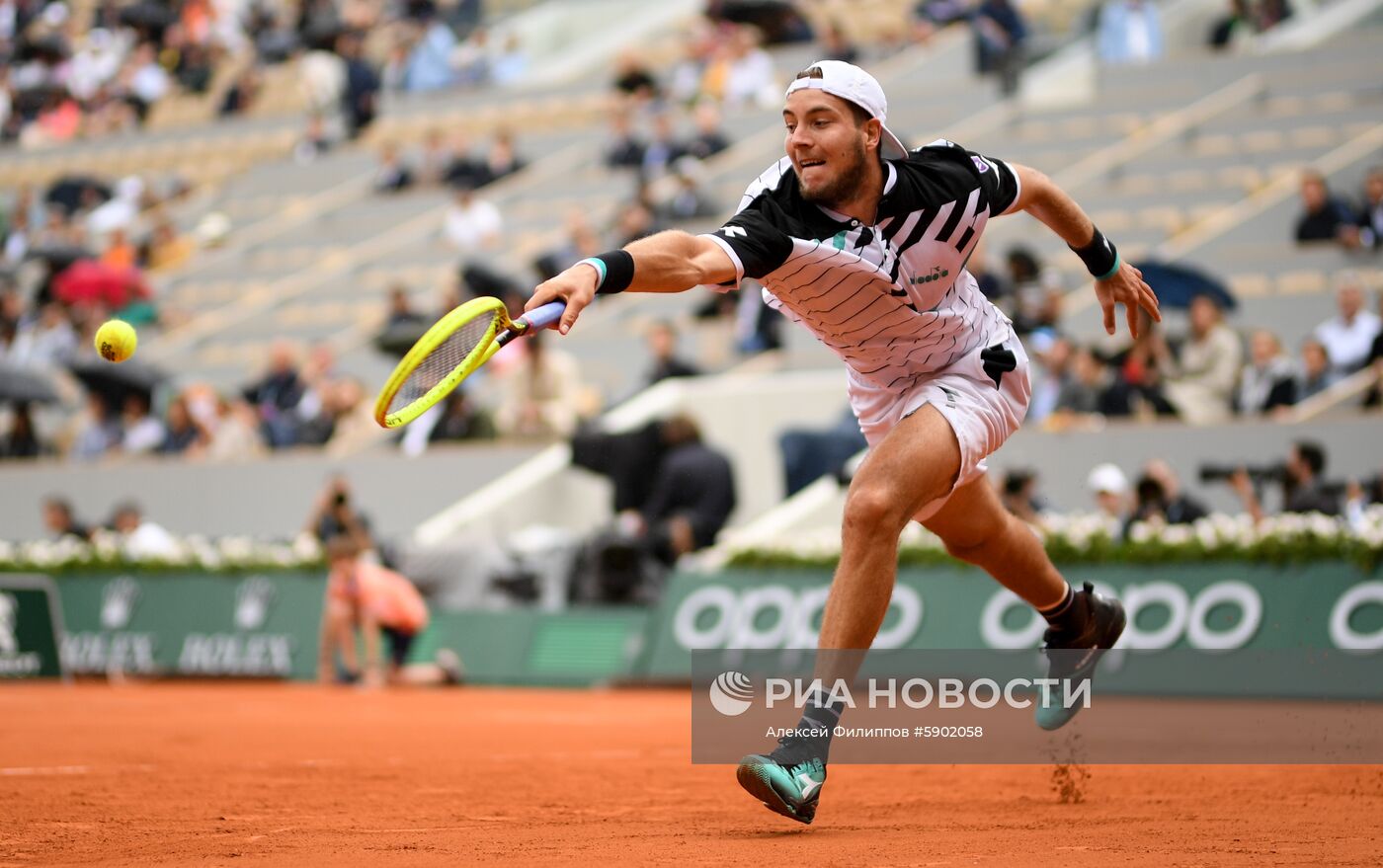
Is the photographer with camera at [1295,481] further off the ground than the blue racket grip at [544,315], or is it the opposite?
the blue racket grip at [544,315]

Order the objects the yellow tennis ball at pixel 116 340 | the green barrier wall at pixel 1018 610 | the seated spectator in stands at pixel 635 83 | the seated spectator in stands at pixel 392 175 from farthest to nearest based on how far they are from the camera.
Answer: the seated spectator in stands at pixel 392 175
the seated spectator in stands at pixel 635 83
the green barrier wall at pixel 1018 610
the yellow tennis ball at pixel 116 340

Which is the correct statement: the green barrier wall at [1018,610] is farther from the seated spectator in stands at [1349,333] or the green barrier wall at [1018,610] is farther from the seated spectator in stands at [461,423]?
the seated spectator in stands at [461,423]

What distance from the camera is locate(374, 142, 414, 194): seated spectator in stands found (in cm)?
2792

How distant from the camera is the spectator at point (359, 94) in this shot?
3034cm

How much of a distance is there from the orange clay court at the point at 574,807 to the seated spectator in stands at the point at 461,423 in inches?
319

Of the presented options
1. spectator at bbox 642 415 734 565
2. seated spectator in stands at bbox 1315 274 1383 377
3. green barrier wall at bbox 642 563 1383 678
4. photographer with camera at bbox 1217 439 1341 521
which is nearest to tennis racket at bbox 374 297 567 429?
green barrier wall at bbox 642 563 1383 678

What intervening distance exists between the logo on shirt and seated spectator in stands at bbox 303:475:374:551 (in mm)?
10426

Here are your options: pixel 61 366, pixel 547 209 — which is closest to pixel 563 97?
pixel 547 209

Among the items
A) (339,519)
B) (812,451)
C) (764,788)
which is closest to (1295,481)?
(812,451)

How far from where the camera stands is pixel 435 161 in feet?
90.4

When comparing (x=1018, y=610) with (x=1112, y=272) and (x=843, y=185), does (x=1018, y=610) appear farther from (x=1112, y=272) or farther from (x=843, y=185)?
(x=843, y=185)

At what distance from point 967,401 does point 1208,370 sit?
9.75 m

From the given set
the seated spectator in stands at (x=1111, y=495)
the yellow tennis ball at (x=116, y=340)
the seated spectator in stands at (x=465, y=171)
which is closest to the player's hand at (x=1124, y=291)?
the yellow tennis ball at (x=116, y=340)

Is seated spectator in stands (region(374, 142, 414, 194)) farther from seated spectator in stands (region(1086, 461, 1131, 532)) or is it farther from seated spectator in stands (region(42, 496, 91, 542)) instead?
seated spectator in stands (region(1086, 461, 1131, 532))
